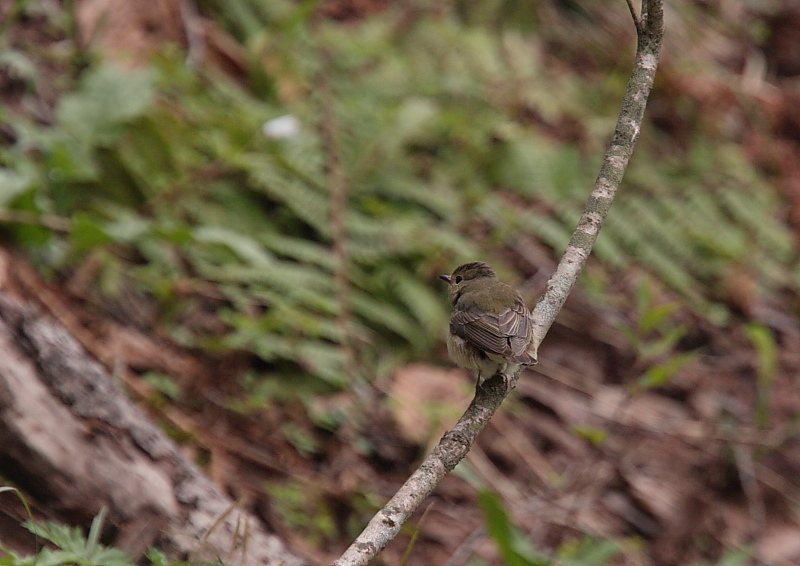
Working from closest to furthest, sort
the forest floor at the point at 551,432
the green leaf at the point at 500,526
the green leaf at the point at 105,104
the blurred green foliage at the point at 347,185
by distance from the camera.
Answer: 1. the green leaf at the point at 500,526
2. the forest floor at the point at 551,432
3. the blurred green foliage at the point at 347,185
4. the green leaf at the point at 105,104

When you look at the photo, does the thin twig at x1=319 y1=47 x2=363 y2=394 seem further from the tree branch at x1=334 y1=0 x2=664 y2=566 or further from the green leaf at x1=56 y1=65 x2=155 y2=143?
the tree branch at x1=334 y1=0 x2=664 y2=566

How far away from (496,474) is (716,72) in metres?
4.75

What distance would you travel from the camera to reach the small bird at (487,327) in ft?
11.0

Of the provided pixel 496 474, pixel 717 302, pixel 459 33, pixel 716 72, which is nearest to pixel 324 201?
pixel 496 474

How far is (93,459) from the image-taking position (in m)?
3.07

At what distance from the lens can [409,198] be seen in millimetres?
5871

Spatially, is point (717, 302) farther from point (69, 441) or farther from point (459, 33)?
point (69, 441)

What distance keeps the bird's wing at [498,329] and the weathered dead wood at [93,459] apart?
1.02m

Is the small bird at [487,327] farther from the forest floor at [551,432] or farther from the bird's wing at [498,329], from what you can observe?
the forest floor at [551,432]

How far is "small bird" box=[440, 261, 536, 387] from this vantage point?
337cm

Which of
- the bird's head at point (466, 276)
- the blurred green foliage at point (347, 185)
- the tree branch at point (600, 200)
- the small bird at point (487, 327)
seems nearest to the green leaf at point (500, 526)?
the tree branch at point (600, 200)

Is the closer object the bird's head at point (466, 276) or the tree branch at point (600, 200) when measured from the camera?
the tree branch at point (600, 200)

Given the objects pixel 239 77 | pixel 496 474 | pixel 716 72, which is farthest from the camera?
Answer: pixel 716 72

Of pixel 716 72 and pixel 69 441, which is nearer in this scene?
pixel 69 441
